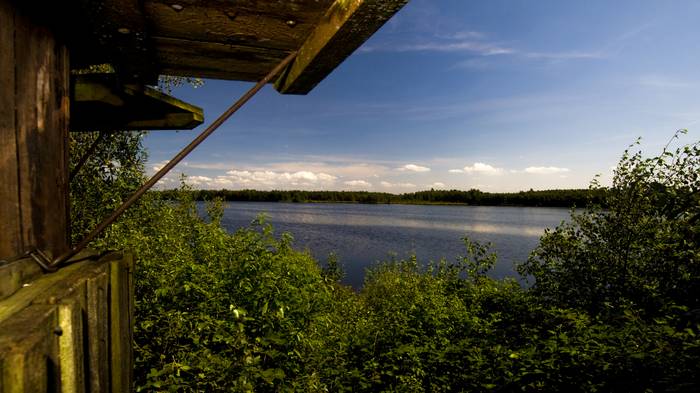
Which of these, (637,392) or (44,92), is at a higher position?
(44,92)

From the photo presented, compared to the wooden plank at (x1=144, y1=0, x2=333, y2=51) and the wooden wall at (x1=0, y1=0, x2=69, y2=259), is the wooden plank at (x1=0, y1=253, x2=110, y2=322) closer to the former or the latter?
the wooden wall at (x1=0, y1=0, x2=69, y2=259)

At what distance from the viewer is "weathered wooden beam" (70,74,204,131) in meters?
2.24

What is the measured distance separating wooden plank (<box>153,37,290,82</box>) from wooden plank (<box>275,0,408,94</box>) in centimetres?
18

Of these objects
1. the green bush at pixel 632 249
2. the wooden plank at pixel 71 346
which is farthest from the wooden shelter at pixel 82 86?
the green bush at pixel 632 249

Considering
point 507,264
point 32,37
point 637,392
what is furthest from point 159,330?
point 507,264

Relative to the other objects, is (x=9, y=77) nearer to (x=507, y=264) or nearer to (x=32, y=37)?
(x=32, y=37)

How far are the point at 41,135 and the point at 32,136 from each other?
0.06m

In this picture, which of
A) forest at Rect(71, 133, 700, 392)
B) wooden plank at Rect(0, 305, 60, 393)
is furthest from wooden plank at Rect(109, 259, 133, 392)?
forest at Rect(71, 133, 700, 392)

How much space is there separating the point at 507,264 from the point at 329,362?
34.3 m

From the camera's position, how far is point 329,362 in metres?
7.82

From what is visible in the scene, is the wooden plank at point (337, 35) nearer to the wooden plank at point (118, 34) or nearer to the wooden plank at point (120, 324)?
the wooden plank at point (118, 34)

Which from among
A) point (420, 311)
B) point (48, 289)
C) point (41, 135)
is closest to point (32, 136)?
point (41, 135)

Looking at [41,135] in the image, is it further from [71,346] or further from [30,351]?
[30,351]

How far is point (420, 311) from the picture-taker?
9633 mm
